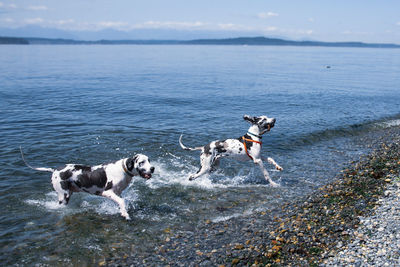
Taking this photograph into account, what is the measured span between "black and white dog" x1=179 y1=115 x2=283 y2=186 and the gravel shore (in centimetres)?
208

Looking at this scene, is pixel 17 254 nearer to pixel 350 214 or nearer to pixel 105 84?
pixel 350 214

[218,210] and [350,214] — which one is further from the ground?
[350,214]

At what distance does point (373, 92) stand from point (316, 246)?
34.1 metres

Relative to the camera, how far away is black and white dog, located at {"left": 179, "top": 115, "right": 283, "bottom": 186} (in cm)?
1087

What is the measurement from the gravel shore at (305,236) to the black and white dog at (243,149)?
6.83 feet

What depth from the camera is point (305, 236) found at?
7.05m

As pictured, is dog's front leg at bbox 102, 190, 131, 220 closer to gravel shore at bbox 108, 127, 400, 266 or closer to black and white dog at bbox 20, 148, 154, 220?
black and white dog at bbox 20, 148, 154, 220

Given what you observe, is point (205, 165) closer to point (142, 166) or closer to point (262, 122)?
point (262, 122)

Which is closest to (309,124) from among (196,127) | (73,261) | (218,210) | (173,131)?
(196,127)

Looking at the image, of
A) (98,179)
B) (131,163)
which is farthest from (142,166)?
(98,179)

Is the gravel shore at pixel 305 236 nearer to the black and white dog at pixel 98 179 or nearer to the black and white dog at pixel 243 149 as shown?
the black and white dog at pixel 98 179

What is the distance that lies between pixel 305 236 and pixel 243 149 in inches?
170

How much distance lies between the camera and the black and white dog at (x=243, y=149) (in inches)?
428

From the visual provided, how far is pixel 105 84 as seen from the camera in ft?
124
